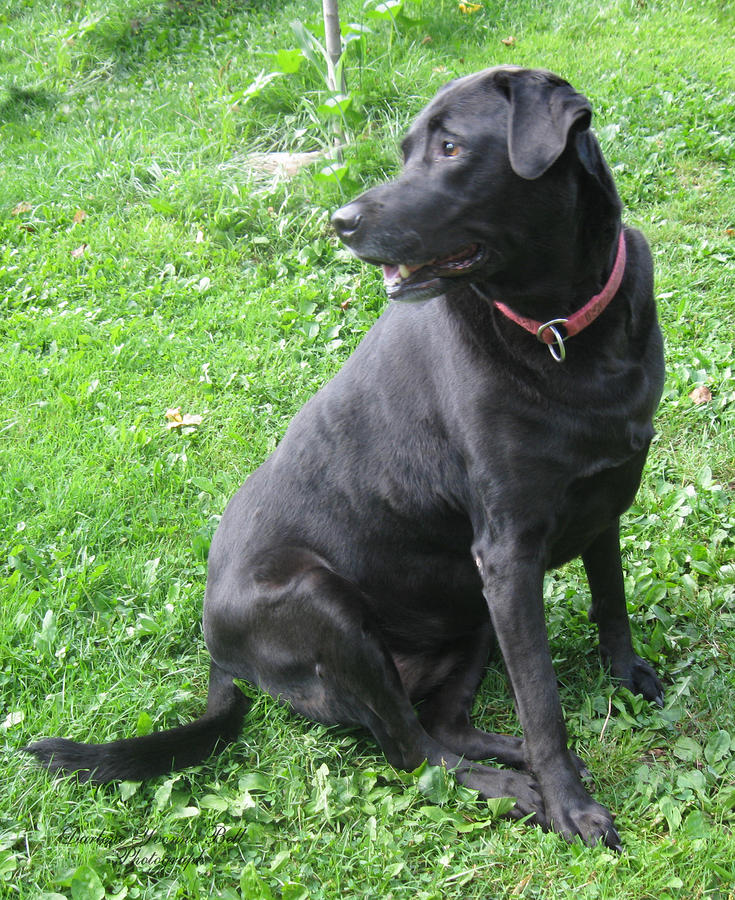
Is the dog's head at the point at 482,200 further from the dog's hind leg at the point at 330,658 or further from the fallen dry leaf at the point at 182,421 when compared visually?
the fallen dry leaf at the point at 182,421

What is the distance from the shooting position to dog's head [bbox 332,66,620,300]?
2.02m

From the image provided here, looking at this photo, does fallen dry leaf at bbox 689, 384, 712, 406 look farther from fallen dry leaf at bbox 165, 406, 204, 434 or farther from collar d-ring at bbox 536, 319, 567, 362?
fallen dry leaf at bbox 165, 406, 204, 434

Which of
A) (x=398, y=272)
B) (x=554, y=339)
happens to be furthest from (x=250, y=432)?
(x=554, y=339)

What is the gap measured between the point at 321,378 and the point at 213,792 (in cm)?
207

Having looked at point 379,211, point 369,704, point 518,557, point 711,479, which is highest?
point 379,211

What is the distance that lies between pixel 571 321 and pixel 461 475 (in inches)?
18.9

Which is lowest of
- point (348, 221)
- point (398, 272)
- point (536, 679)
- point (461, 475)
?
point (536, 679)

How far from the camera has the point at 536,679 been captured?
2.22m

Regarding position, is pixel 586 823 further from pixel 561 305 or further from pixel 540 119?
pixel 540 119

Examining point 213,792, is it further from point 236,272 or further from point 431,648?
point 236,272

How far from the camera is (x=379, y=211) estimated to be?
2078 millimetres

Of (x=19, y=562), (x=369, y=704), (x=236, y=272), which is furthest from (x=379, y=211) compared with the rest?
(x=236, y=272)

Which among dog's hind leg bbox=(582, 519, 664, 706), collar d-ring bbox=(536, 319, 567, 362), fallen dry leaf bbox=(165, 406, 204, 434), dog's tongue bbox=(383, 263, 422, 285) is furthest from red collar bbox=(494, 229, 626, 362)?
fallen dry leaf bbox=(165, 406, 204, 434)
